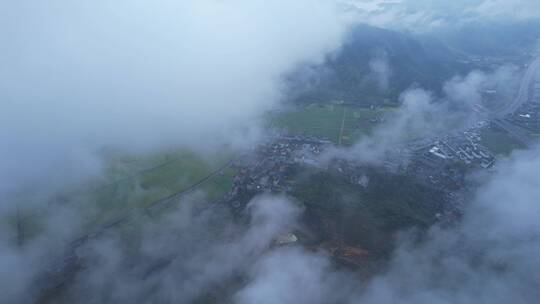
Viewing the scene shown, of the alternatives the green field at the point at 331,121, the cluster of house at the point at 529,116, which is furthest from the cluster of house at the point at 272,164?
the cluster of house at the point at 529,116

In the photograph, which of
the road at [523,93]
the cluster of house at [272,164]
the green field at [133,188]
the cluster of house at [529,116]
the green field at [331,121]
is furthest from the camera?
the road at [523,93]

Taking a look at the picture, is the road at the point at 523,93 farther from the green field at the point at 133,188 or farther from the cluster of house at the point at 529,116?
the green field at the point at 133,188

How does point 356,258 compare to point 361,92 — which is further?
point 361,92

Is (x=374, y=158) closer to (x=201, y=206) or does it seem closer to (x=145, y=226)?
(x=201, y=206)

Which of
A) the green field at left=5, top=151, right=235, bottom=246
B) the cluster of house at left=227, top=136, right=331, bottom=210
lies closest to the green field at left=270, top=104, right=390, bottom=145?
the cluster of house at left=227, top=136, right=331, bottom=210

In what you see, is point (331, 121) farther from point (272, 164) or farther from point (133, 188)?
point (133, 188)

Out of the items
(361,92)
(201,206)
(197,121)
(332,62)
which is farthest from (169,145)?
(332,62)

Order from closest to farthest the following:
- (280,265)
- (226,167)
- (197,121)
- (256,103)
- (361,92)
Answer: (280,265)
(226,167)
(197,121)
(256,103)
(361,92)

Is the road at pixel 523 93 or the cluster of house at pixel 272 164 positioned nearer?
the cluster of house at pixel 272 164
